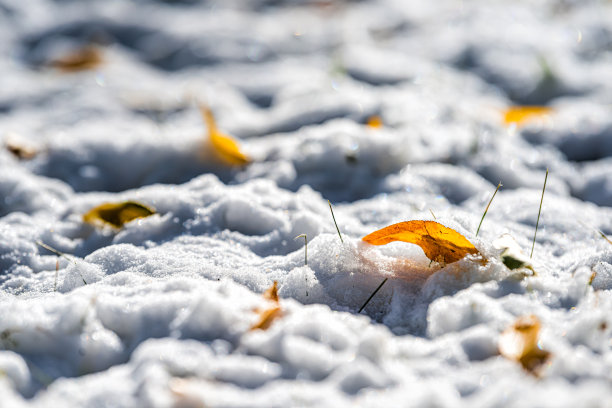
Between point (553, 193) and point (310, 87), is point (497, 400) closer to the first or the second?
point (553, 193)

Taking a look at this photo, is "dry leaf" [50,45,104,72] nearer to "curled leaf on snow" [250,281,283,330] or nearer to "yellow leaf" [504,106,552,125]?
"yellow leaf" [504,106,552,125]

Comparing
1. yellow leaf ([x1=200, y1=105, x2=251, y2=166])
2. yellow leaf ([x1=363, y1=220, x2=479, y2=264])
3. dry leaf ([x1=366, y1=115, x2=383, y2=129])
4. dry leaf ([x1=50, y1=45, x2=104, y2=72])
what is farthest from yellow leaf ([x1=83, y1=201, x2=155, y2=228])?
dry leaf ([x1=50, y1=45, x2=104, y2=72])

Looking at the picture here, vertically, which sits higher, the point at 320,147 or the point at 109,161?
the point at 320,147

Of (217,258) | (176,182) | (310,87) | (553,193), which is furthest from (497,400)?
(310,87)

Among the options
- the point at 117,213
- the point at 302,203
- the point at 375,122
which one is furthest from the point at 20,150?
the point at 375,122

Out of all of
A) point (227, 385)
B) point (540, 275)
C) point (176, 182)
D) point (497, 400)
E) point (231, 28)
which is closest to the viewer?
point (497, 400)

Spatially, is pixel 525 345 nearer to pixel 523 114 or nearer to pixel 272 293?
pixel 272 293
